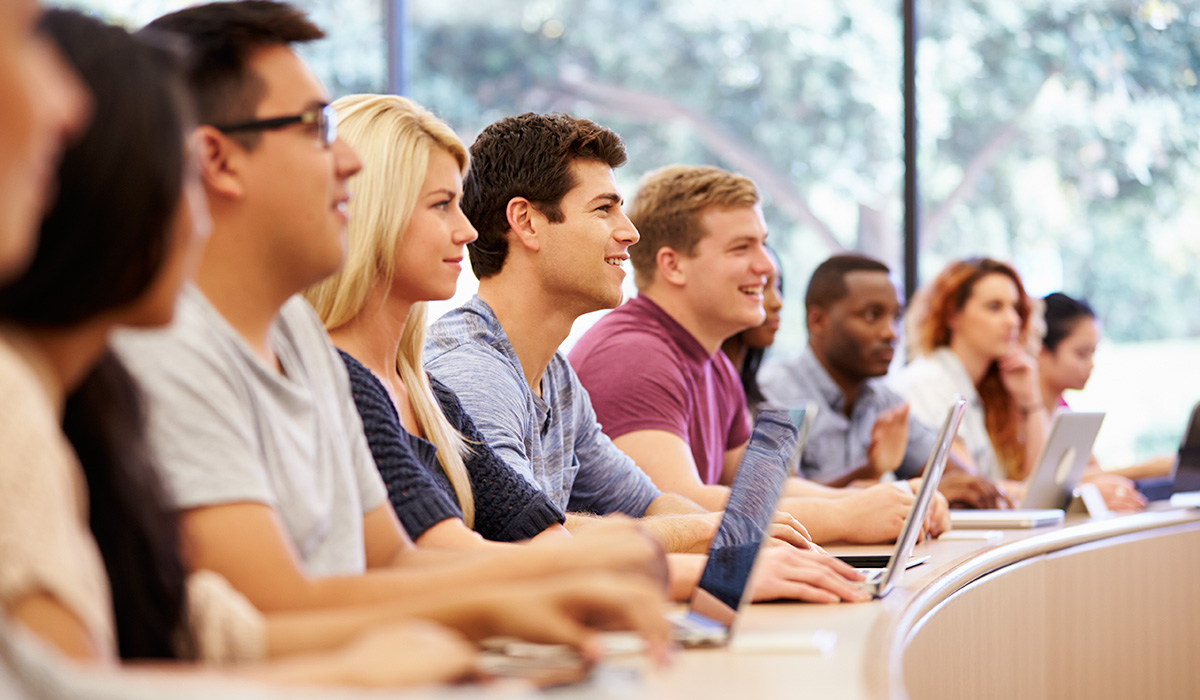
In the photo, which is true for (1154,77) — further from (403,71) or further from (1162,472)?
(403,71)

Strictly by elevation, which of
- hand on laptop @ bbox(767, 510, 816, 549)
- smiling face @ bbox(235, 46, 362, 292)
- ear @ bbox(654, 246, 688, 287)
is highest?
smiling face @ bbox(235, 46, 362, 292)

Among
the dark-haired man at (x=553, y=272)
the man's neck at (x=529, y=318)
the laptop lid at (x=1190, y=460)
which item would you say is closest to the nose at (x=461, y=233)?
the dark-haired man at (x=553, y=272)

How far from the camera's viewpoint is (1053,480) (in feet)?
9.94

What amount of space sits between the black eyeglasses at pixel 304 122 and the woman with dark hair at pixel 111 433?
0.95 ft

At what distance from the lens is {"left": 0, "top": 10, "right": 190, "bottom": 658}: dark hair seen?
0.83 metres

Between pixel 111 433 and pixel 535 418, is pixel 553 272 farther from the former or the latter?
pixel 111 433

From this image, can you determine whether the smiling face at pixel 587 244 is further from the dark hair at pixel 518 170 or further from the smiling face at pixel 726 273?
the smiling face at pixel 726 273

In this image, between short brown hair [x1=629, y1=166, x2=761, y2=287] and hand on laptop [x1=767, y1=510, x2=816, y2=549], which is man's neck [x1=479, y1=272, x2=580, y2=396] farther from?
short brown hair [x1=629, y1=166, x2=761, y2=287]

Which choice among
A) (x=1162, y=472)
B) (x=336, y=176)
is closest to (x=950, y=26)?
(x=1162, y=472)

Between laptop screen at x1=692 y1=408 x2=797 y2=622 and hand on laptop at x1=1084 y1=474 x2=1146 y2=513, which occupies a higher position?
laptop screen at x1=692 y1=408 x2=797 y2=622

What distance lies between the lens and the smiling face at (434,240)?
1.74 metres

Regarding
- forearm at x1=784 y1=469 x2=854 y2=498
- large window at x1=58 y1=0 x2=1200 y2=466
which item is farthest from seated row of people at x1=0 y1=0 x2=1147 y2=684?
large window at x1=58 y1=0 x2=1200 y2=466

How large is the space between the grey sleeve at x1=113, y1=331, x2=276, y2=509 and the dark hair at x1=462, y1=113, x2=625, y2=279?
4.28ft

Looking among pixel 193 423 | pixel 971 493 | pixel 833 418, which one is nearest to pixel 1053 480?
pixel 971 493
